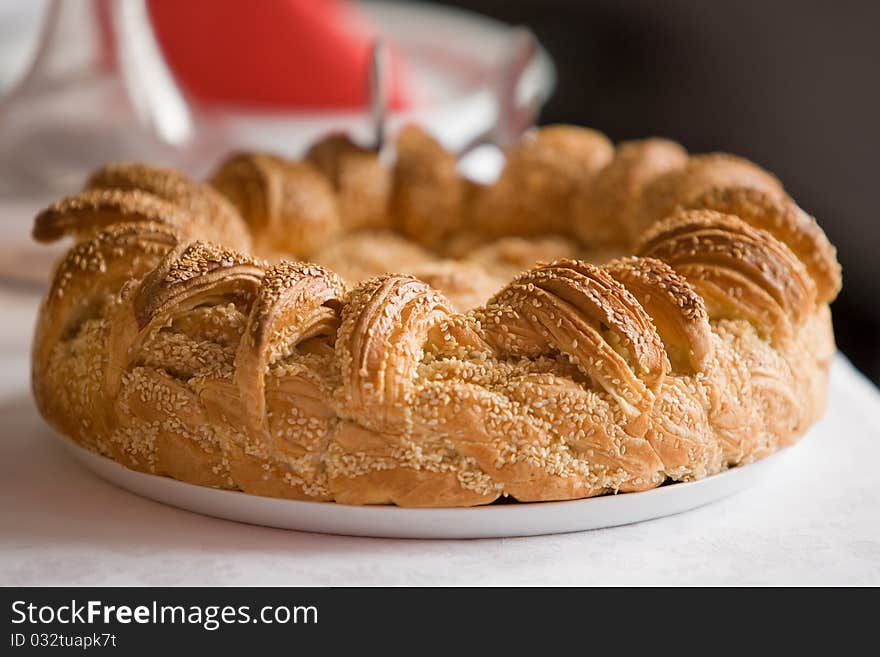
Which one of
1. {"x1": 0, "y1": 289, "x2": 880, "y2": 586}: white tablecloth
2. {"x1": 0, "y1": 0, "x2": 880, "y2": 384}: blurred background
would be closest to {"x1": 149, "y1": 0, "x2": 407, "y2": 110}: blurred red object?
{"x1": 0, "y1": 0, "x2": 880, "y2": 384}: blurred background

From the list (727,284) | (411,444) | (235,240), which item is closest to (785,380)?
(727,284)

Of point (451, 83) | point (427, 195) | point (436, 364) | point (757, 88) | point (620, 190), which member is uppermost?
point (436, 364)

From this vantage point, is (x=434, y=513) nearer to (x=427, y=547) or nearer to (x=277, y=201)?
(x=427, y=547)

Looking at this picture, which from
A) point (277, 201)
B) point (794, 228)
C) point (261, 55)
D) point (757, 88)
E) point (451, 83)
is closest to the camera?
point (794, 228)

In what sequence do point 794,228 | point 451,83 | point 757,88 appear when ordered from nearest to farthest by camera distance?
1. point 794,228
2. point 451,83
3. point 757,88

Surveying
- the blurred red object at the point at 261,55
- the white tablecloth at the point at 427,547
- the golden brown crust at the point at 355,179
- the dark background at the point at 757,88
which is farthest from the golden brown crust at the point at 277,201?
the dark background at the point at 757,88

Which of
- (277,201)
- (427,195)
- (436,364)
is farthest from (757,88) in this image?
(436,364)

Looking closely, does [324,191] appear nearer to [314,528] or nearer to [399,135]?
[399,135]
